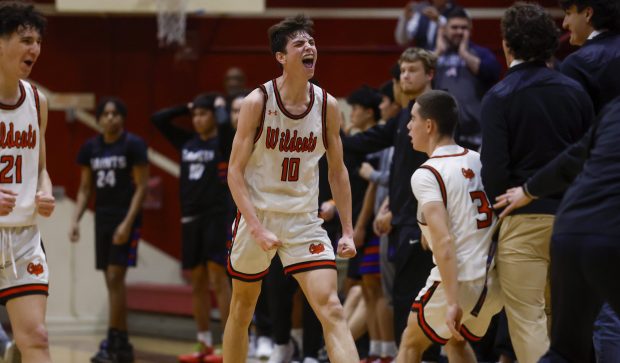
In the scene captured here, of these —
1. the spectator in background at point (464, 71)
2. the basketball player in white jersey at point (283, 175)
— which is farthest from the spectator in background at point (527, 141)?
the spectator in background at point (464, 71)

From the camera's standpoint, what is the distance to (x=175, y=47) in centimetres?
1179

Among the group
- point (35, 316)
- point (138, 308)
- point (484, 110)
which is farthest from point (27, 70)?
point (138, 308)

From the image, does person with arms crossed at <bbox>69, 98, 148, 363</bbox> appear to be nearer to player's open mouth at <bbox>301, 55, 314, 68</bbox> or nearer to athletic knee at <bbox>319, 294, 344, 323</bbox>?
player's open mouth at <bbox>301, 55, 314, 68</bbox>

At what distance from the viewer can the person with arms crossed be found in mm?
9328

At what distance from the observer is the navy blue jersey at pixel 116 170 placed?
9.60 m

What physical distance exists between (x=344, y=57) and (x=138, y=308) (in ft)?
12.3

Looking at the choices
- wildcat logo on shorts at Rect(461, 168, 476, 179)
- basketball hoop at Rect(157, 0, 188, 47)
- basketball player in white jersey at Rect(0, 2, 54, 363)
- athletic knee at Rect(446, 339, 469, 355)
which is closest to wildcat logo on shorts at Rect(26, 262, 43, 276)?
basketball player in white jersey at Rect(0, 2, 54, 363)

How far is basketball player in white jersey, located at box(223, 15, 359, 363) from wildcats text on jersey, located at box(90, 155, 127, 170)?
13.8 feet

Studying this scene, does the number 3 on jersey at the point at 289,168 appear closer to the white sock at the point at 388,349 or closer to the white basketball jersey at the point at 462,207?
the white basketball jersey at the point at 462,207

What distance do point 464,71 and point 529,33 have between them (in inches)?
147

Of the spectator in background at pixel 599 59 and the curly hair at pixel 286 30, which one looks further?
the curly hair at pixel 286 30

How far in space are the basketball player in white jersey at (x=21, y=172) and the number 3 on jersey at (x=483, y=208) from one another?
2266mm

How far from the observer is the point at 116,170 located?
9.61 metres

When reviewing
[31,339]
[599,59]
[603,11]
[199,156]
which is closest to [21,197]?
[31,339]
